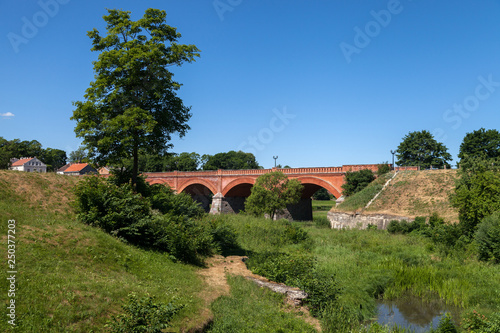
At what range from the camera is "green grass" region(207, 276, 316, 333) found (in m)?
8.69

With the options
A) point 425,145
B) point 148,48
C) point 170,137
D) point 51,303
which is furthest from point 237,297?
point 425,145

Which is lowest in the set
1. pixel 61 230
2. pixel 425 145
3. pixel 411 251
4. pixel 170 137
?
pixel 411 251

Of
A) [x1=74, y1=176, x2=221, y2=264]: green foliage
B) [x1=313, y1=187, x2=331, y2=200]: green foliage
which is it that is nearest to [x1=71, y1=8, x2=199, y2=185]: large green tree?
[x1=74, y1=176, x2=221, y2=264]: green foliage

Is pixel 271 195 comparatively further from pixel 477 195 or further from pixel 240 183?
pixel 477 195

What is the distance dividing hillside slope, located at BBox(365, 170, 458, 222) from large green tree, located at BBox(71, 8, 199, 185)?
75.3ft

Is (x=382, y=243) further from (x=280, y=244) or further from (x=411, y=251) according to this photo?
(x=280, y=244)

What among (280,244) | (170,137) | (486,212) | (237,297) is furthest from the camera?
(280,244)

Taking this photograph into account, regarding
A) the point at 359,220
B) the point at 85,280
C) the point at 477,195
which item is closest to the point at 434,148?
the point at 359,220

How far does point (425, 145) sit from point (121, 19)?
5052 centimetres

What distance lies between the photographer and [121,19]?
18047mm

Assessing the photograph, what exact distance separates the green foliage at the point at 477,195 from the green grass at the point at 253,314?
1609 cm

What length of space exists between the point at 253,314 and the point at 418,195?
28702mm

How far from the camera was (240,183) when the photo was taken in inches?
1900

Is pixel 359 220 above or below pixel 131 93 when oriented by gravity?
below
